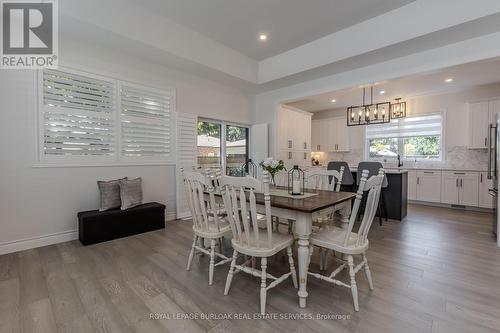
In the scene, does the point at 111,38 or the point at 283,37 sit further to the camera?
the point at 283,37

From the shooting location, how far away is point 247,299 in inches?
73.5

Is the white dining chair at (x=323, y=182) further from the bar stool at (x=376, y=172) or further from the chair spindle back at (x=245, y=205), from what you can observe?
the bar stool at (x=376, y=172)

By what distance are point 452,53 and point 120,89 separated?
15.6ft

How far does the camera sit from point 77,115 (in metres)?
3.20

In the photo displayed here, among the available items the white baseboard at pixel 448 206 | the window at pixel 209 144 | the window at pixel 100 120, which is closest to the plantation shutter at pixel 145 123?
the window at pixel 100 120

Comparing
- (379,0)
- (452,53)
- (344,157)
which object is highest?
(379,0)

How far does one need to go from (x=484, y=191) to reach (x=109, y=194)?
282 inches

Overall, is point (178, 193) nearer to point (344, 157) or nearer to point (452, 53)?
point (452, 53)

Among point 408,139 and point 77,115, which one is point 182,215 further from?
point 408,139

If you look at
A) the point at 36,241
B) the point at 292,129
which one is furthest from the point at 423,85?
the point at 36,241

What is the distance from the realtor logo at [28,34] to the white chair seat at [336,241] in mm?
3685

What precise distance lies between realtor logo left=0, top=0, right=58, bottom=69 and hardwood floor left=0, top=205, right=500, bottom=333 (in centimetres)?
236

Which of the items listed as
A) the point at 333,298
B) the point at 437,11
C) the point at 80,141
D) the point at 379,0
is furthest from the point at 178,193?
the point at 437,11

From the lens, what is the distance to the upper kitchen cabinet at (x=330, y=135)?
7.24 metres
